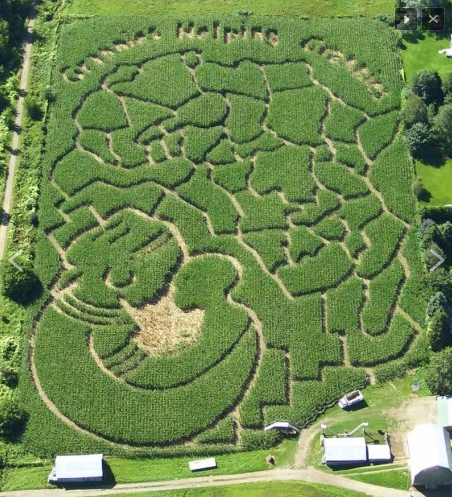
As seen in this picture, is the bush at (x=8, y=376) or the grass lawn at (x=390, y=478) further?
the bush at (x=8, y=376)

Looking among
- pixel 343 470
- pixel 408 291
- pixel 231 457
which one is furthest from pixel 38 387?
pixel 408 291

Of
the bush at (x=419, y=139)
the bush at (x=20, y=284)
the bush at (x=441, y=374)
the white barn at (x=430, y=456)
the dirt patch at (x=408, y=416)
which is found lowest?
the white barn at (x=430, y=456)

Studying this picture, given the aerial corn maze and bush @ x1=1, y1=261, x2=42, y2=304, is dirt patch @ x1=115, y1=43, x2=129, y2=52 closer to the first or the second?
the aerial corn maze

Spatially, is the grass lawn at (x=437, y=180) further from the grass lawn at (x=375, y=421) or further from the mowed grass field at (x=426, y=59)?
the grass lawn at (x=375, y=421)

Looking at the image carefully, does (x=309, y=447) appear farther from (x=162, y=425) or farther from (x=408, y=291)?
(x=408, y=291)

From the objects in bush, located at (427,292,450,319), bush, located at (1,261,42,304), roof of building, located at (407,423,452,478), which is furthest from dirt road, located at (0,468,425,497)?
bush, located at (1,261,42,304)

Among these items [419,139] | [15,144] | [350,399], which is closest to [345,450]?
[350,399]

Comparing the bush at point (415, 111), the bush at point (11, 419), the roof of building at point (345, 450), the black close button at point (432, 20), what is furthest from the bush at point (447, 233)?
the bush at point (11, 419)
